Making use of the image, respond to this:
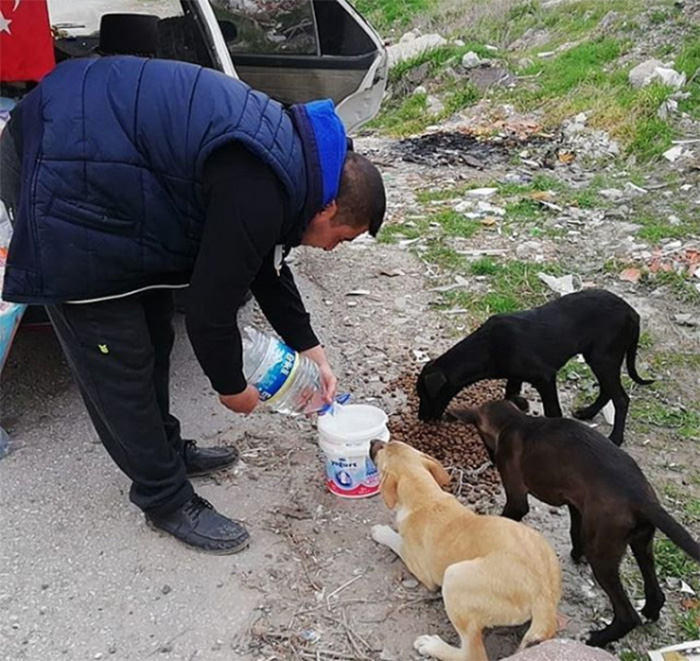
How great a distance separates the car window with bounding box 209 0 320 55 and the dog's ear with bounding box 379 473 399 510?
416 centimetres

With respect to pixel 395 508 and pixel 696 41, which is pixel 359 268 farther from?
pixel 696 41

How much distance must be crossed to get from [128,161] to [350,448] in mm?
1480

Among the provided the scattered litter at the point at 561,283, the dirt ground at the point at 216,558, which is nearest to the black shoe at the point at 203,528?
the dirt ground at the point at 216,558

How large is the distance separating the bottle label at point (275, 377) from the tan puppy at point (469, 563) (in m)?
0.53

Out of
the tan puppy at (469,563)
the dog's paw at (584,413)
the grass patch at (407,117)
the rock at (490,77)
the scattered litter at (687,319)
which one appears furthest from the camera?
the rock at (490,77)

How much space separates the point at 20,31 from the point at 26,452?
1.84 m

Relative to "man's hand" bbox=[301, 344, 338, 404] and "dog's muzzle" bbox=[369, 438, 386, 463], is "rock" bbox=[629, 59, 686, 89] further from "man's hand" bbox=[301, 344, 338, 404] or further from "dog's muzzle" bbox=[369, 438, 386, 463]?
"dog's muzzle" bbox=[369, 438, 386, 463]

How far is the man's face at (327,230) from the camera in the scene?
104 inches

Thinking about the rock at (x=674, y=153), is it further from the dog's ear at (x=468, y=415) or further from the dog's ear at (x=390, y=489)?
the dog's ear at (x=390, y=489)

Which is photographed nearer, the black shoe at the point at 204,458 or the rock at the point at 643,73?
the black shoe at the point at 204,458

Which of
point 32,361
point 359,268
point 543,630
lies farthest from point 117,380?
point 359,268

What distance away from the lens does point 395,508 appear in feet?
10.1

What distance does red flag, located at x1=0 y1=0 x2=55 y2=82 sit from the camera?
11.6ft

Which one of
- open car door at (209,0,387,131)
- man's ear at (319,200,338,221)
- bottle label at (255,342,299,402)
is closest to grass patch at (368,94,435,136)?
open car door at (209,0,387,131)
